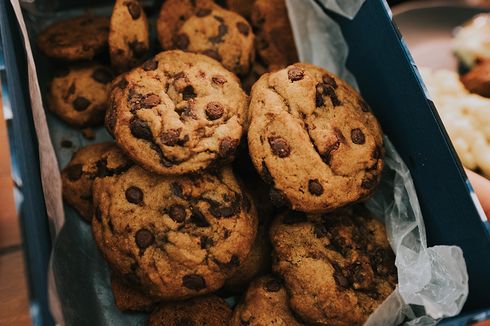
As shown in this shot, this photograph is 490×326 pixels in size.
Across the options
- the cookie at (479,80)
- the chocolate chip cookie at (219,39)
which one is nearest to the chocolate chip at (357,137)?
the chocolate chip cookie at (219,39)

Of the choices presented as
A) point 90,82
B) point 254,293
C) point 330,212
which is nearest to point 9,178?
point 90,82

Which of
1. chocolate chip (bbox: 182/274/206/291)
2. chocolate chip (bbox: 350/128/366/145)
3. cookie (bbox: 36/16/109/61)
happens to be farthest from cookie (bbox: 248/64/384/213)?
cookie (bbox: 36/16/109/61)

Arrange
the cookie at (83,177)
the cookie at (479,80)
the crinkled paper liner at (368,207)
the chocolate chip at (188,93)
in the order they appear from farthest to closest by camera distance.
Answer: the cookie at (479,80) < the cookie at (83,177) < the chocolate chip at (188,93) < the crinkled paper liner at (368,207)

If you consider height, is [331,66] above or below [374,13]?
below

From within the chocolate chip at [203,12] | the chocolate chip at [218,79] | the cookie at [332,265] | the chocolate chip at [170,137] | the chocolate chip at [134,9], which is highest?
the chocolate chip at [134,9]

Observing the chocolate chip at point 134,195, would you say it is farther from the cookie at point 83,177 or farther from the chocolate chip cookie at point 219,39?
the chocolate chip cookie at point 219,39

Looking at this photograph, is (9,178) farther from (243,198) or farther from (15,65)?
(243,198)

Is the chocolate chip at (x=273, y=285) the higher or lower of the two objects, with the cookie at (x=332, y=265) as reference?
lower
